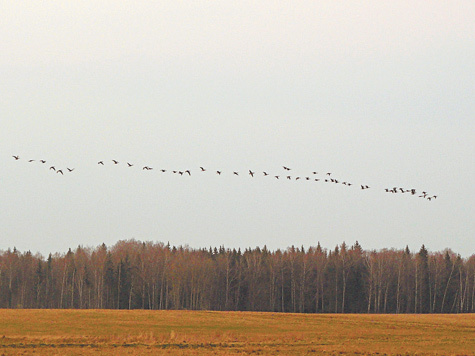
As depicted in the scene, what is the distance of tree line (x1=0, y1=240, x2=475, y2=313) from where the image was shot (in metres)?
117

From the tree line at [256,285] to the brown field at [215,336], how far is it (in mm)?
46623

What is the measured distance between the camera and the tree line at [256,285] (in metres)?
117

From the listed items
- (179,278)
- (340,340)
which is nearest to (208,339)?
(340,340)

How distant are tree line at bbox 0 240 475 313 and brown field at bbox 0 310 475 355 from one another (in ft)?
153

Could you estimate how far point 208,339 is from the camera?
4606 centimetres

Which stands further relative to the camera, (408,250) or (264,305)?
(408,250)

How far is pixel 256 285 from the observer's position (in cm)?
12038

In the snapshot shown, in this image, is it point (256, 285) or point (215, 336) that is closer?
point (215, 336)

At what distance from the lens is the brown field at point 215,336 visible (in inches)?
1533

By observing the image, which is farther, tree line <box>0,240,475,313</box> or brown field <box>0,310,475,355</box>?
tree line <box>0,240,475,313</box>

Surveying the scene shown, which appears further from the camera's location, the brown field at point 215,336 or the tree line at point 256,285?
the tree line at point 256,285

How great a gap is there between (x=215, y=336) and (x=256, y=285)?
7266 cm

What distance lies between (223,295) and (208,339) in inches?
2972

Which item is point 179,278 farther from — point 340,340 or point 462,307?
point 340,340
